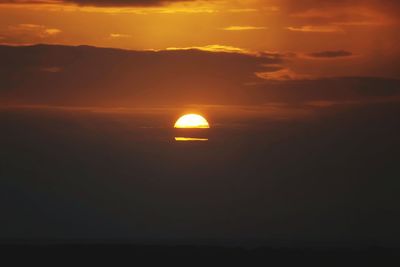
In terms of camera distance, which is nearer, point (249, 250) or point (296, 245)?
point (249, 250)

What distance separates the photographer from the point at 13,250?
129ft

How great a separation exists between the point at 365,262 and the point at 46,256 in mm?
11162

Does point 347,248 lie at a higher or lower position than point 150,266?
higher

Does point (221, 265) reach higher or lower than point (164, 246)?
lower

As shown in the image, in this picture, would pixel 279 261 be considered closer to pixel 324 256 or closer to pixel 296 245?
pixel 324 256

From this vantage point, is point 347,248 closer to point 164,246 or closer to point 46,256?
point 164,246

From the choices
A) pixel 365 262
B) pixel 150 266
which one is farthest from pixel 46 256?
pixel 365 262

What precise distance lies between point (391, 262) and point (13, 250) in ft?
44.2

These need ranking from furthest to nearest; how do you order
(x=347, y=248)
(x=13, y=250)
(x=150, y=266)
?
1. (x=347, y=248)
2. (x=13, y=250)
3. (x=150, y=266)

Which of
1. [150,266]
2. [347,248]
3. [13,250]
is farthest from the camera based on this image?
[347,248]

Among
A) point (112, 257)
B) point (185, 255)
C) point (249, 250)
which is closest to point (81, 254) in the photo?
point (112, 257)

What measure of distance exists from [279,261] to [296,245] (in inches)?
251

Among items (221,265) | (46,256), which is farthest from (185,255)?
(46,256)

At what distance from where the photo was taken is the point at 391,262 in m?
38.2
